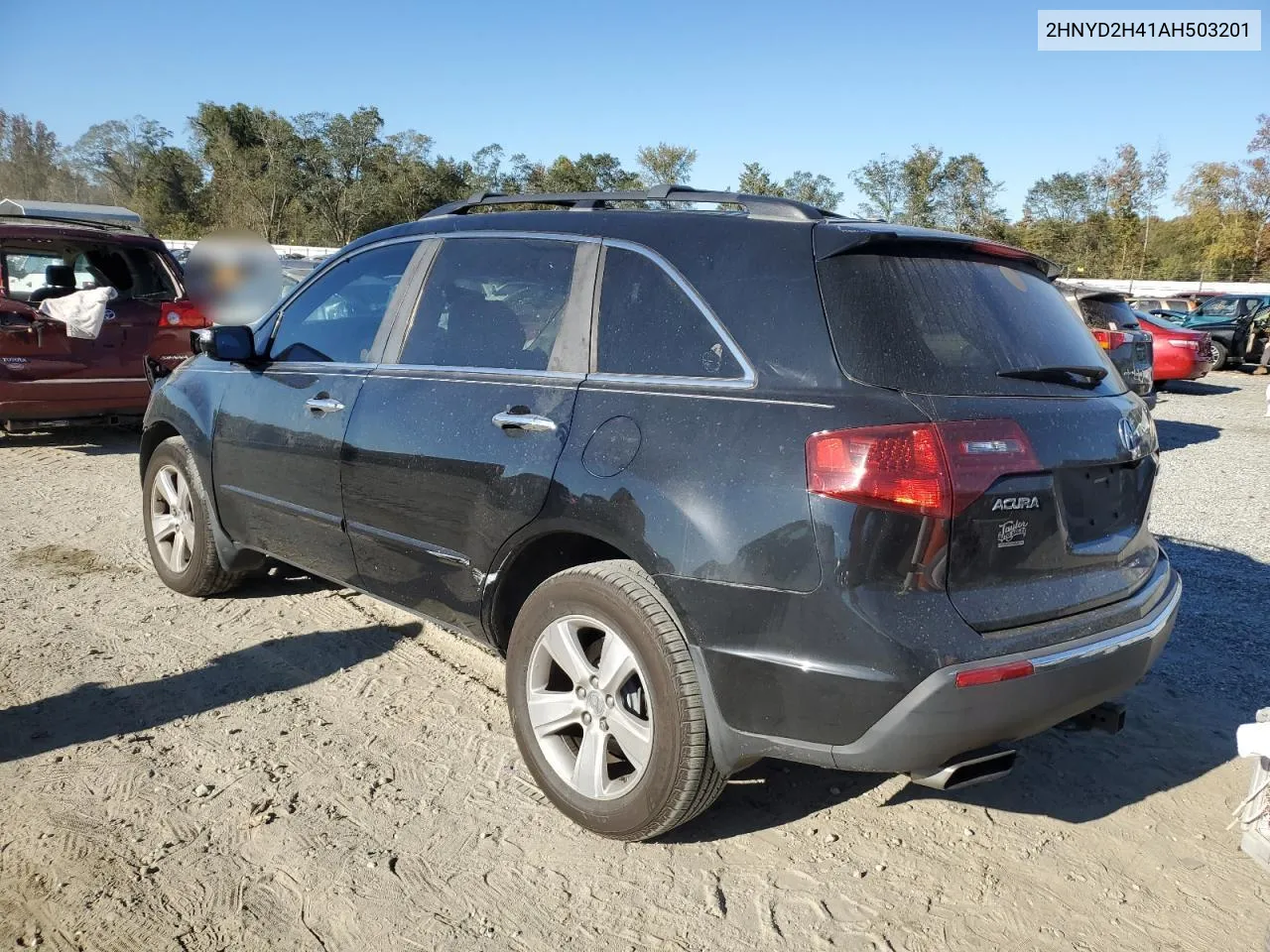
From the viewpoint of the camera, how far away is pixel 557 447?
286 cm

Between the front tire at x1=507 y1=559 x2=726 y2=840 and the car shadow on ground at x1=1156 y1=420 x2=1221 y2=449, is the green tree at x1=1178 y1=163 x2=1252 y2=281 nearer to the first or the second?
the car shadow on ground at x1=1156 y1=420 x2=1221 y2=449

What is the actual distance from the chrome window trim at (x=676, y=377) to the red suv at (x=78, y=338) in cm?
553

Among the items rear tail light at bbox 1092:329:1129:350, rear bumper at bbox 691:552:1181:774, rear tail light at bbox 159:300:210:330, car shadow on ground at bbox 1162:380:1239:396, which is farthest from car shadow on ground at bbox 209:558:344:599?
car shadow on ground at bbox 1162:380:1239:396

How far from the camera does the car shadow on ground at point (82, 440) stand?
333 inches

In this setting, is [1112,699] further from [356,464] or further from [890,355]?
[356,464]

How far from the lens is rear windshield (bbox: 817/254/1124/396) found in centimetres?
247

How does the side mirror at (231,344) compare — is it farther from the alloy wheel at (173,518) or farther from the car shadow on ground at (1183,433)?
the car shadow on ground at (1183,433)

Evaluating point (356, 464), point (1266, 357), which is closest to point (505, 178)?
point (1266, 357)

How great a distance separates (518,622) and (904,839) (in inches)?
52.2

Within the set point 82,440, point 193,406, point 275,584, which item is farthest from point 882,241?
point 82,440

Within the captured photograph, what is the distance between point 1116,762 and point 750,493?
1965 mm

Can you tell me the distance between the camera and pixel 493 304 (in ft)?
11.1

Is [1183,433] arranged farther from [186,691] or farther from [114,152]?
[114,152]

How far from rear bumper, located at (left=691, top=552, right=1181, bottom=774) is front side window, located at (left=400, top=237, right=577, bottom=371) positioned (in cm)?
124
